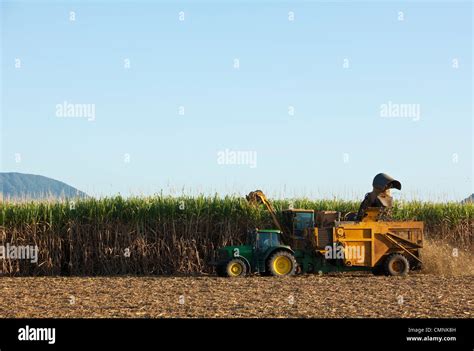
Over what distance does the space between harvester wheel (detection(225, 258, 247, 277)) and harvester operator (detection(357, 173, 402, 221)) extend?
4.17m

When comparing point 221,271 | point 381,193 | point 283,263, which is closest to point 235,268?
point 221,271

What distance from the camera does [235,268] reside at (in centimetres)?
2212

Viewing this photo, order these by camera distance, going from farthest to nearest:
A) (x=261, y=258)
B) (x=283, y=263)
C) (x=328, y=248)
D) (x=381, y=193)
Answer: (x=381, y=193) < (x=328, y=248) < (x=261, y=258) < (x=283, y=263)

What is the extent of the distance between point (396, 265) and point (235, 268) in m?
5.25

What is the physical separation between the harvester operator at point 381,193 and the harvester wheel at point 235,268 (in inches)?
164

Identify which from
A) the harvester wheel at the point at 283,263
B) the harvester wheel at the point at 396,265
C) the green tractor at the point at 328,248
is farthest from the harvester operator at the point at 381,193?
the harvester wheel at the point at 283,263

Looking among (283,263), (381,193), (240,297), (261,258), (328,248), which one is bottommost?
(240,297)

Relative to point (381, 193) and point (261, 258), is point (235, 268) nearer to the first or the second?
point (261, 258)

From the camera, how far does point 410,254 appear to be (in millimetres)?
23297

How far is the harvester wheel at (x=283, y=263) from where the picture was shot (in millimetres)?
21984
